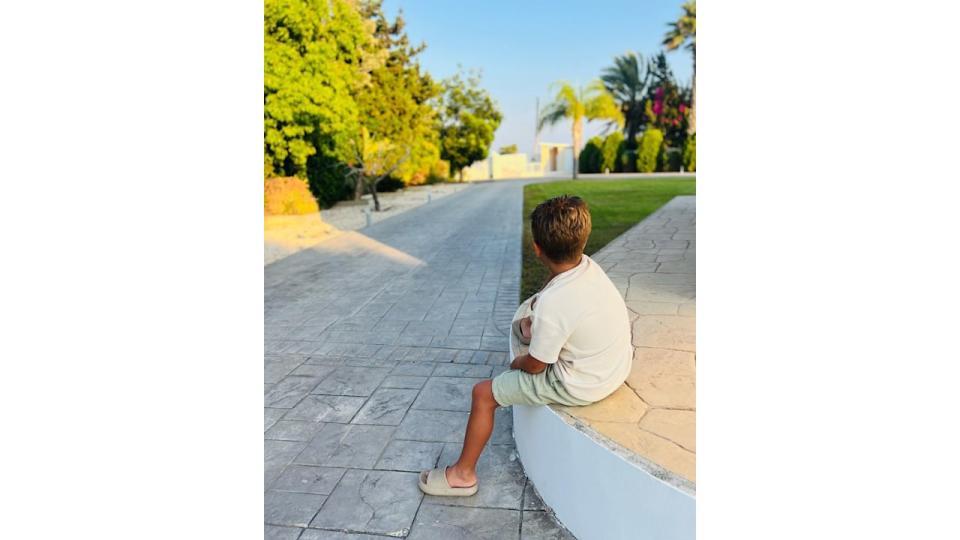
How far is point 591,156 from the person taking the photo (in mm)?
35906

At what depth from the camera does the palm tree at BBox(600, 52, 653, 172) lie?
38.4 meters

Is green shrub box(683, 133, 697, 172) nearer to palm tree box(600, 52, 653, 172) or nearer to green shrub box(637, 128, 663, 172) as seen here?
green shrub box(637, 128, 663, 172)

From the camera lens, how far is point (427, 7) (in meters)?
25.0

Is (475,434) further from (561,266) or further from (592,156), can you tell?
(592,156)

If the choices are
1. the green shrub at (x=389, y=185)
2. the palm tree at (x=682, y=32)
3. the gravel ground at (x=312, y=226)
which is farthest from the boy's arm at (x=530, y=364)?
the palm tree at (x=682, y=32)

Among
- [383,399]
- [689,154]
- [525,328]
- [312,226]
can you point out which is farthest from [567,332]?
[689,154]

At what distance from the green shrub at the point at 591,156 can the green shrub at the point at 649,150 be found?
2258 mm

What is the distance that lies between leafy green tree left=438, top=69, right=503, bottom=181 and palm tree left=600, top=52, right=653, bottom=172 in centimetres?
1128

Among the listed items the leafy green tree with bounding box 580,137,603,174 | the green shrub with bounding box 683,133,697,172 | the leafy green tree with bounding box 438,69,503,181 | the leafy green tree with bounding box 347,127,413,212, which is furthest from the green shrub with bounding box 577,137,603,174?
the leafy green tree with bounding box 347,127,413,212
